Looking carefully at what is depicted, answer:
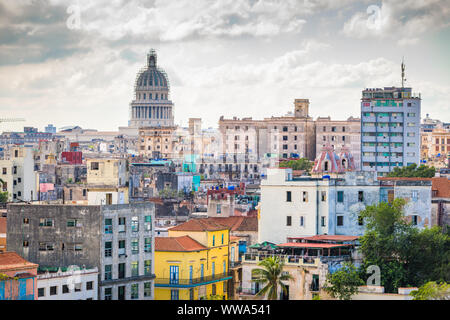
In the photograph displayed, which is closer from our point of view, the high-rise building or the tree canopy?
A: the tree canopy

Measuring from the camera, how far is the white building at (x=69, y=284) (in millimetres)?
34875

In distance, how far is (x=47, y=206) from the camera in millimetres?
39844

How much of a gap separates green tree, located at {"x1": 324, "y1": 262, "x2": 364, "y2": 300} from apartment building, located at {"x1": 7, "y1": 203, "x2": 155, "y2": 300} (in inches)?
312

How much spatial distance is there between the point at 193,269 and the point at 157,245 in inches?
74.7

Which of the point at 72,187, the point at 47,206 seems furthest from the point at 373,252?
the point at 72,187

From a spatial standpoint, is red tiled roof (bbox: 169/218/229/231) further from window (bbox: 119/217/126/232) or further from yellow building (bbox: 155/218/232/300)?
window (bbox: 119/217/126/232)

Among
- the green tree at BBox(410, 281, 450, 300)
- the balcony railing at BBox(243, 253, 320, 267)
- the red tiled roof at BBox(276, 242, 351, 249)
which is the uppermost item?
the red tiled roof at BBox(276, 242, 351, 249)

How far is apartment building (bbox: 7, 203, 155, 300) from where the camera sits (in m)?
38.9

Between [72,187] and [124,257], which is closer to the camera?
[124,257]

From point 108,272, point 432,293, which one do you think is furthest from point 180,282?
point 432,293

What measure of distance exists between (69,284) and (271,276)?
23.9 feet

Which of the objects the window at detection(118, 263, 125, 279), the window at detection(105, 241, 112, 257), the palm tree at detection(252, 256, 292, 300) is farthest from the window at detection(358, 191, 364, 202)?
the window at detection(105, 241, 112, 257)

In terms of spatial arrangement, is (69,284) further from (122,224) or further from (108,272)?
(122,224)
